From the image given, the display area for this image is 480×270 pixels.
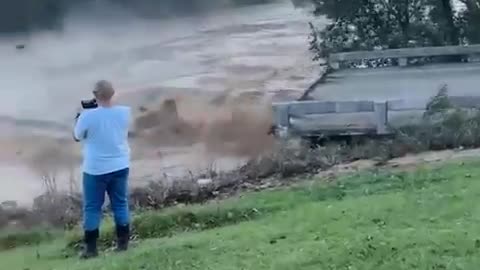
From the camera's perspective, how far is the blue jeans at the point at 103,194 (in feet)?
26.8

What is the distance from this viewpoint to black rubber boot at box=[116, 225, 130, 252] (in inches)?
333

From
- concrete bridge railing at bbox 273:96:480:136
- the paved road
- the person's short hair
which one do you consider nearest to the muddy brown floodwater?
concrete bridge railing at bbox 273:96:480:136

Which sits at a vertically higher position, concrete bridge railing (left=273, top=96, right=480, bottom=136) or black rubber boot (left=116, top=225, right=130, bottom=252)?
black rubber boot (left=116, top=225, right=130, bottom=252)

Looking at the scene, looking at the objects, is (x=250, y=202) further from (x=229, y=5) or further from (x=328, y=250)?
(x=229, y=5)

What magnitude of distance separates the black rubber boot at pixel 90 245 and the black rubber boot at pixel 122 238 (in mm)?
182

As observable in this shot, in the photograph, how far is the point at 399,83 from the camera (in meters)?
17.5

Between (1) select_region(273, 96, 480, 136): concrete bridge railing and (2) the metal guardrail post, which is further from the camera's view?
(1) select_region(273, 96, 480, 136): concrete bridge railing

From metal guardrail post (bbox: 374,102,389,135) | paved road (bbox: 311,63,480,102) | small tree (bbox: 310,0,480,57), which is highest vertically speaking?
small tree (bbox: 310,0,480,57)

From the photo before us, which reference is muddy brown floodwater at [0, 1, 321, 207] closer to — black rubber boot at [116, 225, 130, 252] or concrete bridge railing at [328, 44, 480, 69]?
concrete bridge railing at [328, 44, 480, 69]

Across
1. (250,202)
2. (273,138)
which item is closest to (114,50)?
(273,138)

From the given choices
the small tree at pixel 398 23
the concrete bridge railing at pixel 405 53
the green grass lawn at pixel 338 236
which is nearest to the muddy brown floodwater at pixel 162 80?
the concrete bridge railing at pixel 405 53

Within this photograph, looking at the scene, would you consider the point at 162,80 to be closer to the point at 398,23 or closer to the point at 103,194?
the point at 398,23

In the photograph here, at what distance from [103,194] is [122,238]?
1.51 ft

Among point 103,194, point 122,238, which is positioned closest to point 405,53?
point 122,238
